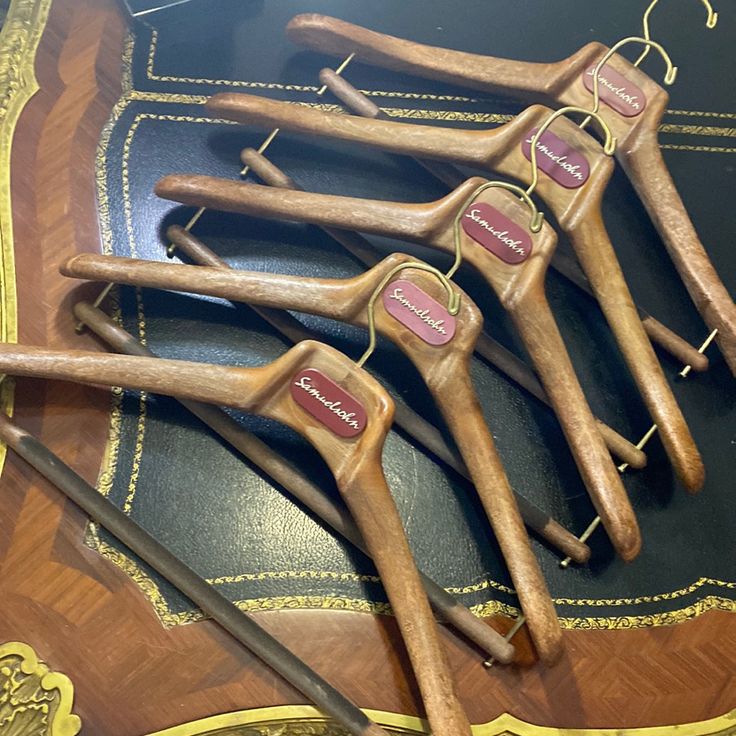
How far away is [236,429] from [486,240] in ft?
1.44

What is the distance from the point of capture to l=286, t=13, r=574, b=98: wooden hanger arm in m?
1.36

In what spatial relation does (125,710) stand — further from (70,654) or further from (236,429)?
(236,429)

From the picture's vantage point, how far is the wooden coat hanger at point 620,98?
4.13 feet

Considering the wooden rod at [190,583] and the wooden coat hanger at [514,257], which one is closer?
the wooden rod at [190,583]

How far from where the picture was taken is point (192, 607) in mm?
1081

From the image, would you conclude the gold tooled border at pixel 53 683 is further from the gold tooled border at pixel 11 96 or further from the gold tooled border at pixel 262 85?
the gold tooled border at pixel 262 85

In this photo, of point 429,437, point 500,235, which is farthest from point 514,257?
point 429,437

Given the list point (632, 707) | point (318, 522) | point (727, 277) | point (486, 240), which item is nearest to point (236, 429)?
point (318, 522)

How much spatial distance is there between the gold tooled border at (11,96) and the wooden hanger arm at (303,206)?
258 millimetres

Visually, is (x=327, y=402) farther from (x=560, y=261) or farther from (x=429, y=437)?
(x=560, y=261)

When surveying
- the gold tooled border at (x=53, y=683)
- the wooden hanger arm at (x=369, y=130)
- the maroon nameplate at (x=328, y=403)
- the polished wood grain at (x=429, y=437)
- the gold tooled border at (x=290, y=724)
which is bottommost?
the gold tooled border at (x=53, y=683)

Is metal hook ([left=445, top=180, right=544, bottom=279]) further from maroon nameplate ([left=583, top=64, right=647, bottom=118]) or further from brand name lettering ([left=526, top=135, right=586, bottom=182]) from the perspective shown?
maroon nameplate ([left=583, top=64, right=647, bottom=118])

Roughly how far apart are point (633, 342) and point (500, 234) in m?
0.25

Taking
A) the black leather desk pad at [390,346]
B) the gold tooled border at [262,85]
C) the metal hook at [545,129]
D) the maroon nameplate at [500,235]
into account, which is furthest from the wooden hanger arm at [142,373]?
the gold tooled border at [262,85]
